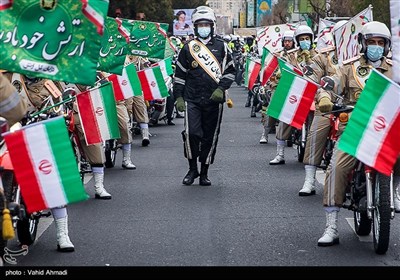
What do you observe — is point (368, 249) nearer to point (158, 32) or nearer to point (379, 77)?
point (379, 77)

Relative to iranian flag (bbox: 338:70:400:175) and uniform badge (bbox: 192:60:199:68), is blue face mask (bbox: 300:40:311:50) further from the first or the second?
iranian flag (bbox: 338:70:400:175)

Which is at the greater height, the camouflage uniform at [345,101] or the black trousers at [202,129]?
the camouflage uniform at [345,101]

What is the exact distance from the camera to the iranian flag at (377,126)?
7.73 m

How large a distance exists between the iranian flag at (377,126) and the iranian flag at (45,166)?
6.82ft

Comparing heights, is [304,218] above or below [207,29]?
below

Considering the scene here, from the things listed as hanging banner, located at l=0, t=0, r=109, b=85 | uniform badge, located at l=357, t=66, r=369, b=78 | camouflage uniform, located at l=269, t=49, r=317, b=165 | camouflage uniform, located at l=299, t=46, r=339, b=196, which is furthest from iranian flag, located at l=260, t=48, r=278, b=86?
hanging banner, located at l=0, t=0, r=109, b=85

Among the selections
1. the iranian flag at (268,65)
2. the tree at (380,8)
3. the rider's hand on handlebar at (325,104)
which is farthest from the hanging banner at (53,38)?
the tree at (380,8)

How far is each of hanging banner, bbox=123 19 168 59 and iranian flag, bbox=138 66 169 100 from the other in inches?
Result: 22.7

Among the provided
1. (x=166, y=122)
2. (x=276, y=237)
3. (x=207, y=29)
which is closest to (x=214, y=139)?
(x=207, y=29)

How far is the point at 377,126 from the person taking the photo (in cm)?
785

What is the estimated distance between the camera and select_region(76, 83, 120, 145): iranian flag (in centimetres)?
1099

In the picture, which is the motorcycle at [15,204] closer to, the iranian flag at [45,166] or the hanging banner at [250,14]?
the iranian flag at [45,166]
